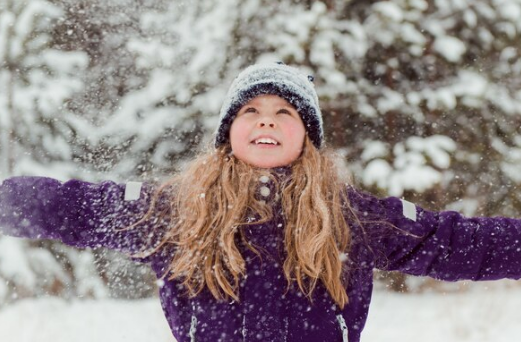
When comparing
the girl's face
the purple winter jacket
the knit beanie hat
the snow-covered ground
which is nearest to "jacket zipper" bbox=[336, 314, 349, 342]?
the purple winter jacket

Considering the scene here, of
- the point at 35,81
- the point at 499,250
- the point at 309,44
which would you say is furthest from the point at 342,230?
the point at 35,81

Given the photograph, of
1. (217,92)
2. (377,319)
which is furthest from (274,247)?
(217,92)

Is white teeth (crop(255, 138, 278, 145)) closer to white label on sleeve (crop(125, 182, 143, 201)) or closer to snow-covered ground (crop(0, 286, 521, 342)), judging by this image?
white label on sleeve (crop(125, 182, 143, 201))

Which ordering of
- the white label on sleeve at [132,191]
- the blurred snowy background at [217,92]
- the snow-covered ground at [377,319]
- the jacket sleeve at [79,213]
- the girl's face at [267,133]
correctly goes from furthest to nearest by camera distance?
the blurred snowy background at [217,92], the snow-covered ground at [377,319], the girl's face at [267,133], the white label on sleeve at [132,191], the jacket sleeve at [79,213]

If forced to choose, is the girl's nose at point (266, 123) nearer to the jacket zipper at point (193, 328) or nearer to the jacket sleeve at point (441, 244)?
the jacket sleeve at point (441, 244)

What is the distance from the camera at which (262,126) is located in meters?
2.11

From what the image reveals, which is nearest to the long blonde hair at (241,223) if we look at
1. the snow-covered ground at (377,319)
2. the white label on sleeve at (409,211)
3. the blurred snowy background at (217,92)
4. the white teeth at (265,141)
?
the white teeth at (265,141)

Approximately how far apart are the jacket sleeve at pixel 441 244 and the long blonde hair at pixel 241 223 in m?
0.12

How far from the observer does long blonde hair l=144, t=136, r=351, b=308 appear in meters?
1.97

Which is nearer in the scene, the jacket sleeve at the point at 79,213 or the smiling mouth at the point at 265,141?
the jacket sleeve at the point at 79,213

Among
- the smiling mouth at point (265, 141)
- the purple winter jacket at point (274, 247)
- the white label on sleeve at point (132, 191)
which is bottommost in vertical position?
the purple winter jacket at point (274, 247)

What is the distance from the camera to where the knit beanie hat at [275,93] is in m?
2.15

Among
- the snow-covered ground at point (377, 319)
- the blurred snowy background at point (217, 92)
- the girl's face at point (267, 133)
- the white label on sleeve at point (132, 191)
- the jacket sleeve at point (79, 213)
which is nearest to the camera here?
the jacket sleeve at point (79, 213)

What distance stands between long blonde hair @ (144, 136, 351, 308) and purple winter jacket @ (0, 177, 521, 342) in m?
0.04
